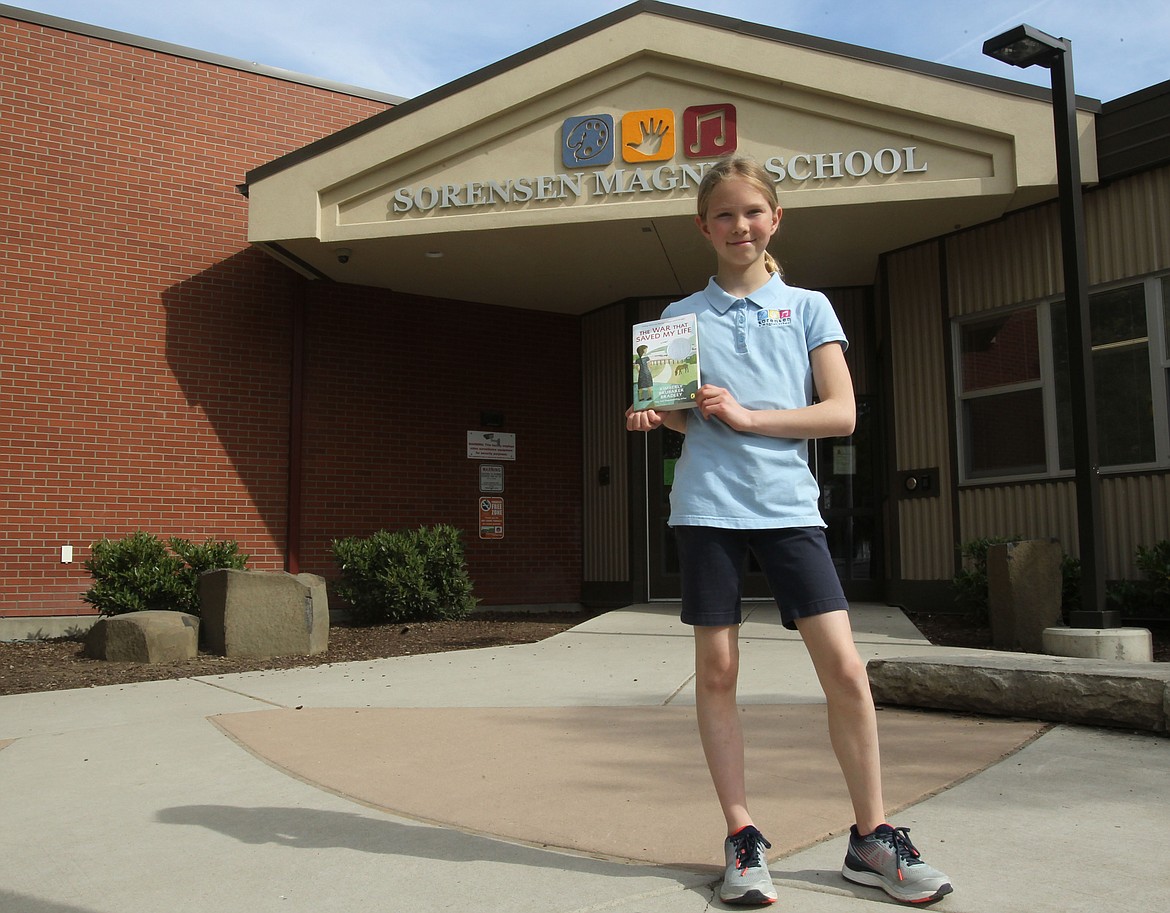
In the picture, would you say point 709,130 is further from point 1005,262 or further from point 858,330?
point 858,330

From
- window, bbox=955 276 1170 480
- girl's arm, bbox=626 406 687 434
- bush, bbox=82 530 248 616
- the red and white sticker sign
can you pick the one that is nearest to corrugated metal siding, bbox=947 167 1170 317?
window, bbox=955 276 1170 480

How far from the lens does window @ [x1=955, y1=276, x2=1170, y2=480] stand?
8289 mm

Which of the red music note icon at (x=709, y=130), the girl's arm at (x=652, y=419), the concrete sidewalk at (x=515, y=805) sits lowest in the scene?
the concrete sidewalk at (x=515, y=805)

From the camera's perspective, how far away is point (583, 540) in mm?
13133

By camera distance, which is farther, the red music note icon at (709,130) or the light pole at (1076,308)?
the red music note icon at (709,130)

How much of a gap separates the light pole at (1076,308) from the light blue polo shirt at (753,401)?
472 cm

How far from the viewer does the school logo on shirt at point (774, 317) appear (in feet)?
9.16

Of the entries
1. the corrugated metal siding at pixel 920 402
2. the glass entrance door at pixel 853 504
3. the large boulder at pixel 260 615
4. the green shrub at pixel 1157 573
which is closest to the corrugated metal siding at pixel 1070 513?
the green shrub at pixel 1157 573

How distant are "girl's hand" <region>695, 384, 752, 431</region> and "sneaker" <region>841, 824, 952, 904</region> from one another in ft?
3.48

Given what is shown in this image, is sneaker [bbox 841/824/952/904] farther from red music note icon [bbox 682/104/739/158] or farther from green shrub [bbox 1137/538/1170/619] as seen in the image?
red music note icon [bbox 682/104/739/158]

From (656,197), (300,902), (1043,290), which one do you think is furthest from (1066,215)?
(300,902)

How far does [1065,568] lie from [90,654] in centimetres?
768

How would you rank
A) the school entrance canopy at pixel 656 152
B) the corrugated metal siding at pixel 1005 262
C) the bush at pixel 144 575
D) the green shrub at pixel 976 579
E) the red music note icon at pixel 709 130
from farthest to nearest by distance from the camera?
the red music note icon at pixel 709 130, the bush at pixel 144 575, the corrugated metal siding at pixel 1005 262, the school entrance canopy at pixel 656 152, the green shrub at pixel 976 579

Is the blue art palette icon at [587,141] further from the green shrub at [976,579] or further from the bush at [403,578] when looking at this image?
the green shrub at [976,579]
